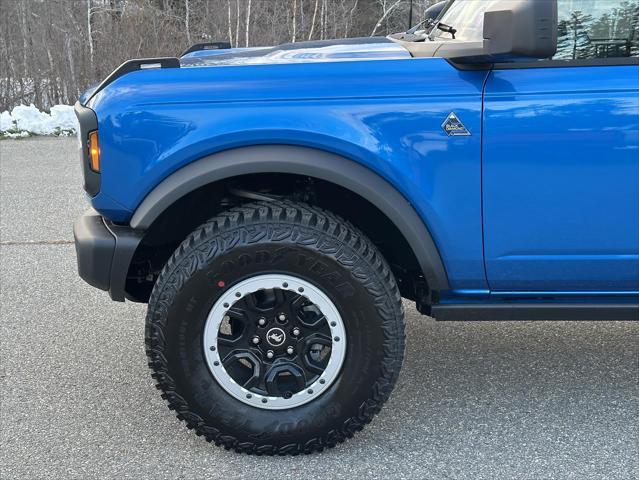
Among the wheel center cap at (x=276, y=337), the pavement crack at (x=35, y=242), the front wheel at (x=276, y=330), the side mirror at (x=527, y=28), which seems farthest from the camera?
the pavement crack at (x=35, y=242)

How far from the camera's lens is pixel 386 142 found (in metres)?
2.51

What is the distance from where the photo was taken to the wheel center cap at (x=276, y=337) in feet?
8.79

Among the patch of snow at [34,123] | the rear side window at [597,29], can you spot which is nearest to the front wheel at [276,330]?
the rear side window at [597,29]

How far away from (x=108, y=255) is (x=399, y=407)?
1414mm

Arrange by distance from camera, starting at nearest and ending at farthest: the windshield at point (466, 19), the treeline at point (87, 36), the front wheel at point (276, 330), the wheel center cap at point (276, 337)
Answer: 1. the front wheel at point (276, 330)
2. the wheel center cap at point (276, 337)
3. the windshield at point (466, 19)
4. the treeline at point (87, 36)

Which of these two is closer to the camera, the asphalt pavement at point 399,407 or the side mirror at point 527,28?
the side mirror at point 527,28

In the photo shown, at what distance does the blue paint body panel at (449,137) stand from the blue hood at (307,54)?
0.17m

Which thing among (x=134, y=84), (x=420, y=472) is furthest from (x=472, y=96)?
(x=420, y=472)

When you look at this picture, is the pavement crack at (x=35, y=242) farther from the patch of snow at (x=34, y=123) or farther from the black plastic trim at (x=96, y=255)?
the patch of snow at (x=34, y=123)

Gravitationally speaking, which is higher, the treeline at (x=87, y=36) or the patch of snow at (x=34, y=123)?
the treeline at (x=87, y=36)

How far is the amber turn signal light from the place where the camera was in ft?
8.60

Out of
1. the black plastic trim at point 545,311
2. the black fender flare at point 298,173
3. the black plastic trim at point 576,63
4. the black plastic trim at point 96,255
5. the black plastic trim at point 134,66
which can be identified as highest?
the black plastic trim at point 134,66

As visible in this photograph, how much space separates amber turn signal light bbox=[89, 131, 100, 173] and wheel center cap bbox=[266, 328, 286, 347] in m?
0.89

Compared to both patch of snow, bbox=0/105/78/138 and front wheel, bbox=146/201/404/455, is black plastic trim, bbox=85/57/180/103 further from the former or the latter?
patch of snow, bbox=0/105/78/138
